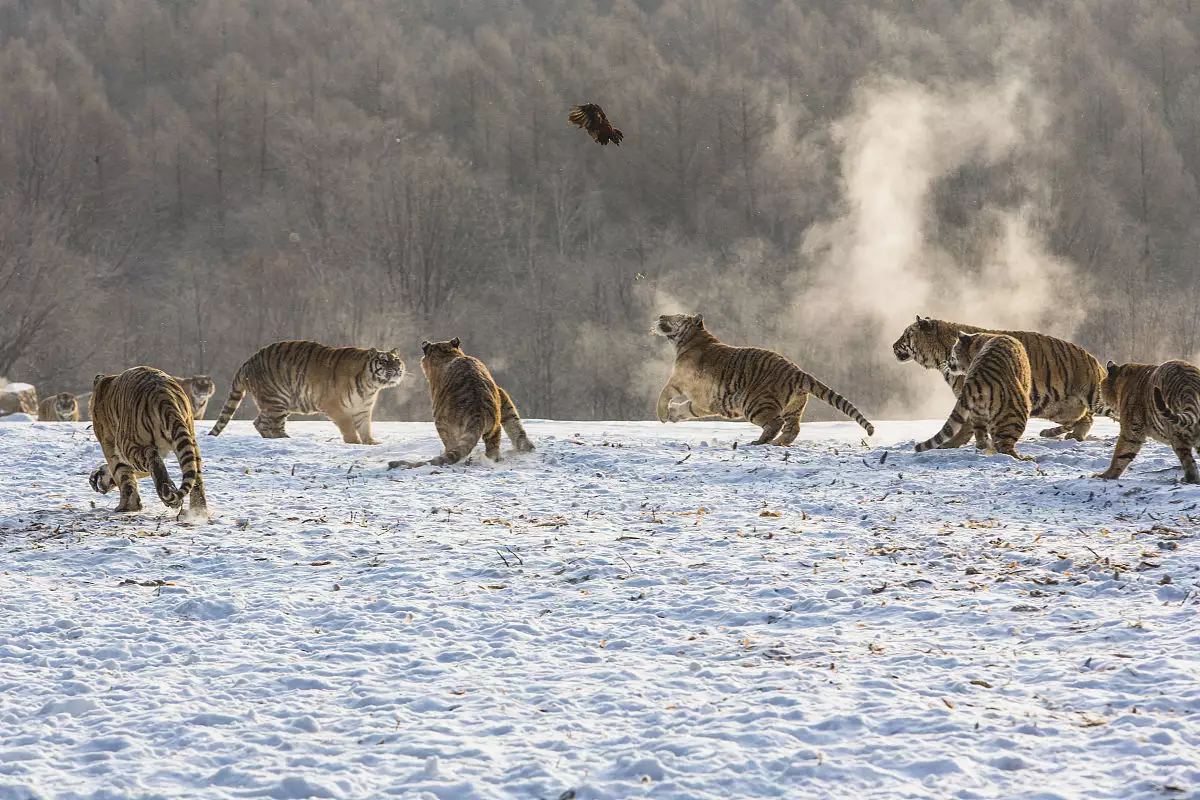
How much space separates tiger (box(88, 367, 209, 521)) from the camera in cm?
699

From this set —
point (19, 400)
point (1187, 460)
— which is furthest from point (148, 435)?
point (19, 400)

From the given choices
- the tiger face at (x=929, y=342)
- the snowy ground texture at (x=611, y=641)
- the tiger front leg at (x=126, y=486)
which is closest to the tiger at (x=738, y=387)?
the tiger face at (x=929, y=342)

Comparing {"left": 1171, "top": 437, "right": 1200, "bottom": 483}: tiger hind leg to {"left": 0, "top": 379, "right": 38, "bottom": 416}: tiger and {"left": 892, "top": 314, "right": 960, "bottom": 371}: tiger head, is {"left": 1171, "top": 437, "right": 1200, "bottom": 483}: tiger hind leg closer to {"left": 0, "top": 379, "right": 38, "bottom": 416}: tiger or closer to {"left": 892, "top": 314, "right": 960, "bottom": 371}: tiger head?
{"left": 892, "top": 314, "right": 960, "bottom": 371}: tiger head

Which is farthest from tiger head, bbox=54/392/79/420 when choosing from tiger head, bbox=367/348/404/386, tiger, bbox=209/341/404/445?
tiger head, bbox=367/348/404/386

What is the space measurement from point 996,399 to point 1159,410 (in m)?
1.83

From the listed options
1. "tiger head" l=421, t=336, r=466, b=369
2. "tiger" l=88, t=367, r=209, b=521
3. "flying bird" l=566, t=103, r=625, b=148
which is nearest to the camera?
"tiger" l=88, t=367, r=209, b=521

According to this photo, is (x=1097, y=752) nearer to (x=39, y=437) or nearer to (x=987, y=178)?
(x=39, y=437)

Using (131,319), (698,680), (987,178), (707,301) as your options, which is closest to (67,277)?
(131,319)

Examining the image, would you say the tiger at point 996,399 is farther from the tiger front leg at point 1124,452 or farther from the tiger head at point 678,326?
the tiger head at point 678,326

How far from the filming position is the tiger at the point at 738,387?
1137 centimetres

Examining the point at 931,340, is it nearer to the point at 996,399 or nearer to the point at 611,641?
the point at 996,399

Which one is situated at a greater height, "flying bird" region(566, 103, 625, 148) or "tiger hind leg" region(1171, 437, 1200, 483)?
"flying bird" region(566, 103, 625, 148)

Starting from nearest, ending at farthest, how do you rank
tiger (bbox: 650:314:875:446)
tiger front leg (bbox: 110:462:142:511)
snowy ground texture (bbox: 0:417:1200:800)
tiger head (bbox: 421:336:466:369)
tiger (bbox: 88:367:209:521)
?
1. snowy ground texture (bbox: 0:417:1200:800)
2. tiger (bbox: 88:367:209:521)
3. tiger front leg (bbox: 110:462:142:511)
4. tiger head (bbox: 421:336:466:369)
5. tiger (bbox: 650:314:875:446)

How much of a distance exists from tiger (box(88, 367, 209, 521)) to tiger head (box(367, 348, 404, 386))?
4.20 metres
